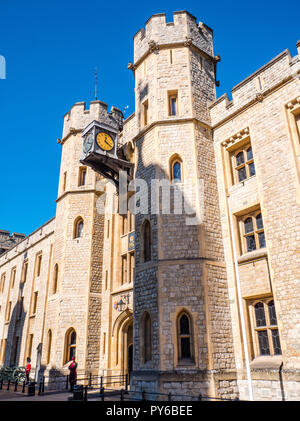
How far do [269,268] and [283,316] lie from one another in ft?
5.07

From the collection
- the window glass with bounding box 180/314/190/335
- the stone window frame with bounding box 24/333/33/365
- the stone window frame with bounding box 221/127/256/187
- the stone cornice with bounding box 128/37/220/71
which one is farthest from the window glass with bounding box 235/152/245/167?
the stone window frame with bounding box 24/333/33/365

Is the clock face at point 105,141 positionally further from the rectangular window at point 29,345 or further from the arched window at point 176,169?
the rectangular window at point 29,345

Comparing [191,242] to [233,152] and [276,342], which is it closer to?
[276,342]

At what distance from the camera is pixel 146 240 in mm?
14172

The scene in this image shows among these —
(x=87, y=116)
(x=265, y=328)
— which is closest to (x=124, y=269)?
(x=265, y=328)

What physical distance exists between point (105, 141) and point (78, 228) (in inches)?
201

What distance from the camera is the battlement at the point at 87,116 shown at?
2070 cm

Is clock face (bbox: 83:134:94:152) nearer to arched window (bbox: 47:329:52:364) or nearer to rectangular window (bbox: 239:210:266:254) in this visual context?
rectangular window (bbox: 239:210:266:254)

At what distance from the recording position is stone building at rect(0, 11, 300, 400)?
11.3m

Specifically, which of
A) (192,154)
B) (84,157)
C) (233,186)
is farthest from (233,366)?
(84,157)

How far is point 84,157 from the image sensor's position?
16750 mm

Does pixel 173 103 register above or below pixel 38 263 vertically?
above

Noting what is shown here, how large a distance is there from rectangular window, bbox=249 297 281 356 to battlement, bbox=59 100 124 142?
1349 centimetres

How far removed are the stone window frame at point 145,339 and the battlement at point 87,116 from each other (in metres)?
12.0
